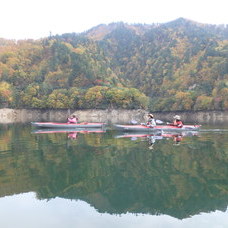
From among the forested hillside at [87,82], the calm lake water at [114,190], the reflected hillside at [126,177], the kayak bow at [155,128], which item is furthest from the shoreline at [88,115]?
the calm lake water at [114,190]

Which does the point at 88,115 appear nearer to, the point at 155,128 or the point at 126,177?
the point at 155,128

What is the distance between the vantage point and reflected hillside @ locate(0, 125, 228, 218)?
16.2 meters

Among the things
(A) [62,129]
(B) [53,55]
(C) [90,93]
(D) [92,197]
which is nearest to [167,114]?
(C) [90,93]

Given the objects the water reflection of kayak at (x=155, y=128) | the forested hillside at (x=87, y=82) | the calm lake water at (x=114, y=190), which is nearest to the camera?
the calm lake water at (x=114, y=190)

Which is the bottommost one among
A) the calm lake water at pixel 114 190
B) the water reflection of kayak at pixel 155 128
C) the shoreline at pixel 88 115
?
the calm lake water at pixel 114 190

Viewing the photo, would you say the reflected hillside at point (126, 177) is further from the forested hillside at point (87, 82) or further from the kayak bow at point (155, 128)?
the forested hillside at point (87, 82)

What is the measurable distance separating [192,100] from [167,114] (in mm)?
16860

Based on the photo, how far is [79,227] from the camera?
1340 cm

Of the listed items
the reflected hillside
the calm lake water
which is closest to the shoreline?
the reflected hillside

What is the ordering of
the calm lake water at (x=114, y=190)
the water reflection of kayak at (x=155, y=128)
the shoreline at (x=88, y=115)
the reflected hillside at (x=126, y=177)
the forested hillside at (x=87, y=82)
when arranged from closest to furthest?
the calm lake water at (x=114, y=190) → the reflected hillside at (x=126, y=177) → the water reflection of kayak at (x=155, y=128) → the shoreline at (x=88, y=115) → the forested hillside at (x=87, y=82)

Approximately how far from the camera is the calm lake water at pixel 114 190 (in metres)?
14.4

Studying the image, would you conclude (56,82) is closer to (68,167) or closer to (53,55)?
(53,55)

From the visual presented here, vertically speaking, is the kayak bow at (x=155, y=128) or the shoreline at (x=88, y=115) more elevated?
the shoreline at (x=88, y=115)

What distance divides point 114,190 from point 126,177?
2.88 metres
